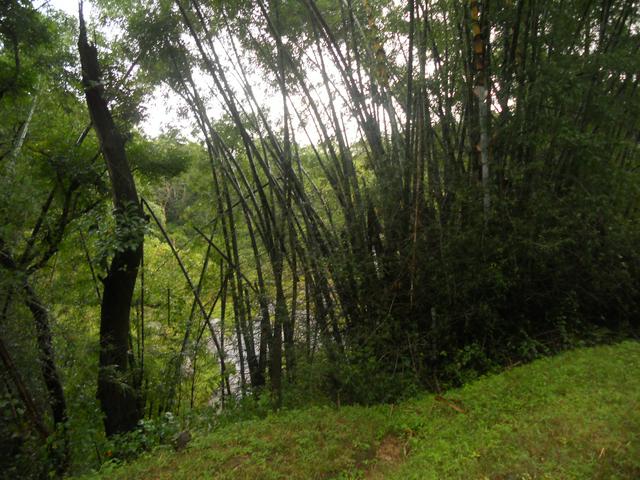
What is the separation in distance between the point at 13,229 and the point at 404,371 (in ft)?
10.8

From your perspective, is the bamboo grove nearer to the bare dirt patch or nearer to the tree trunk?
the bare dirt patch

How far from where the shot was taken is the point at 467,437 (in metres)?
2.15

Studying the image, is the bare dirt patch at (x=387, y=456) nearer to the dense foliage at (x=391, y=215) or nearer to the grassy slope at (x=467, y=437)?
the grassy slope at (x=467, y=437)

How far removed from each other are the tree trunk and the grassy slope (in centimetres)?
137

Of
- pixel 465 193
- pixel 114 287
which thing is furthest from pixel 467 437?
pixel 114 287

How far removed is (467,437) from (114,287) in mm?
3134

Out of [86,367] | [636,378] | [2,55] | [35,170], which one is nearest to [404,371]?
[636,378]

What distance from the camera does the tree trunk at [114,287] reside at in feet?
11.9

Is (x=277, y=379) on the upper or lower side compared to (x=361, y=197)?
lower

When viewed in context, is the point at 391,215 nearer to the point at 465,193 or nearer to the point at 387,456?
the point at 465,193

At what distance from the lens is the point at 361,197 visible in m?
3.58

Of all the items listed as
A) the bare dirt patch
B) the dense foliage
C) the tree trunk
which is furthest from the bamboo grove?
the tree trunk

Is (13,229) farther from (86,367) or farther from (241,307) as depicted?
(241,307)

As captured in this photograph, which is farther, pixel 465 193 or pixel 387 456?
pixel 465 193
